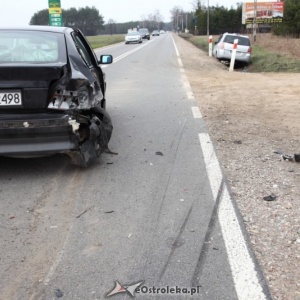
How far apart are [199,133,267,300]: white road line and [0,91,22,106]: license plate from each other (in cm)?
220

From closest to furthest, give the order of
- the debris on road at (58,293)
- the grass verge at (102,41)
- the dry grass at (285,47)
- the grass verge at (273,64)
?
the debris on road at (58,293), the grass verge at (273,64), the dry grass at (285,47), the grass verge at (102,41)

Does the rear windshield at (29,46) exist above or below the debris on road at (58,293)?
above

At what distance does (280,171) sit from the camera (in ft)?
16.3

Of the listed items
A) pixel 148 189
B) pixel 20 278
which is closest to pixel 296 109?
pixel 148 189

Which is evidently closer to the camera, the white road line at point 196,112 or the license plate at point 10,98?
the license plate at point 10,98

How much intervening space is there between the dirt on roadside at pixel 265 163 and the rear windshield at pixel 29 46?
2.44 metres

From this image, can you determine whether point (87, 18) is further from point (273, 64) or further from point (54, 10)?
point (273, 64)

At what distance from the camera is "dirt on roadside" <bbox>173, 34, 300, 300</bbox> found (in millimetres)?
3156

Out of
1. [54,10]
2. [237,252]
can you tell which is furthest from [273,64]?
[54,10]

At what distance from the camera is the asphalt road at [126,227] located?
289 centimetres

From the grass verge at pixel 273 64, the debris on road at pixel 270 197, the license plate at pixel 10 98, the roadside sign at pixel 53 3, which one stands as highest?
the roadside sign at pixel 53 3

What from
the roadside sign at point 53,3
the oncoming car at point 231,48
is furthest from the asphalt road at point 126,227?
the roadside sign at point 53,3

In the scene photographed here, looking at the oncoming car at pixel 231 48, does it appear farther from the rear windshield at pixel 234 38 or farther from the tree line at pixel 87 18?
the tree line at pixel 87 18

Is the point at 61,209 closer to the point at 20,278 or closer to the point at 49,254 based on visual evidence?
the point at 49,254
